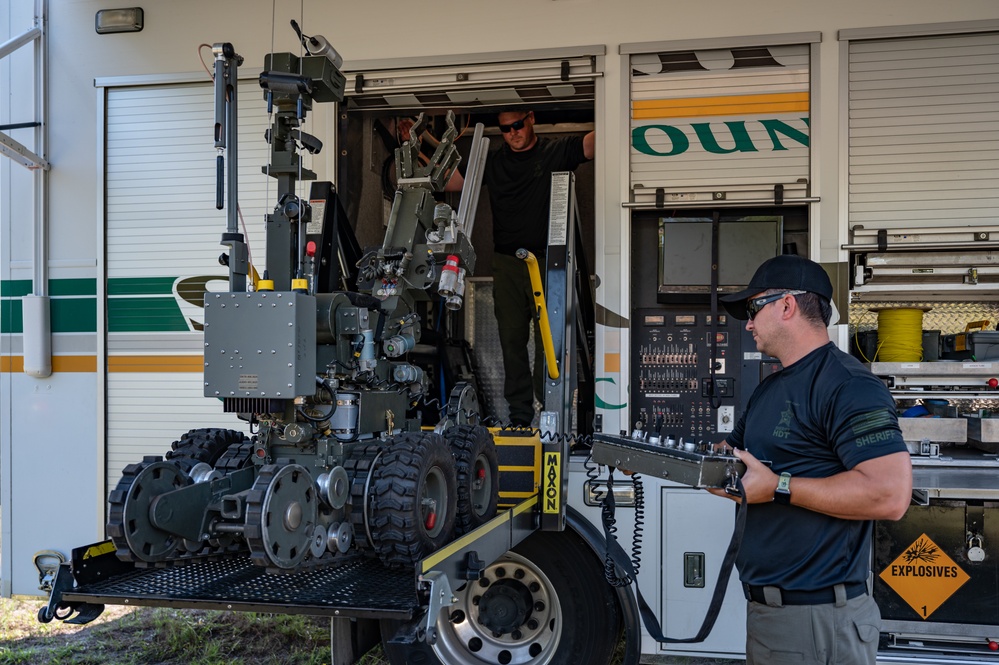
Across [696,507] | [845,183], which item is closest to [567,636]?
[696,507]

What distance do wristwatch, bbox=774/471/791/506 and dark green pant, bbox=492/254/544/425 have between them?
3.13 metres

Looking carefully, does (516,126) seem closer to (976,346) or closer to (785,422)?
(976,346)

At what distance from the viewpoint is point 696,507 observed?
13.5 ft

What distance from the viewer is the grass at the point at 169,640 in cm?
491

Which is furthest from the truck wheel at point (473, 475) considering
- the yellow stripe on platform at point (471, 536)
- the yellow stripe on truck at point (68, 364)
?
the yellow stripe on truck at point (68, 364)

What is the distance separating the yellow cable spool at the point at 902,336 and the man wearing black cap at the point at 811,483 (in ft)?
7.41

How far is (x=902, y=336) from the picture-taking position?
14.4 ft

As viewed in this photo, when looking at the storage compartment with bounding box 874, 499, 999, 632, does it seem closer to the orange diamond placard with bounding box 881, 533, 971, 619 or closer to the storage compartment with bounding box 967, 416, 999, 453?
the orange diamond placard with bounding box 881, 533, 971, 619

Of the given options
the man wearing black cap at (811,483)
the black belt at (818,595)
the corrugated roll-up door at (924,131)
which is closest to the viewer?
the man wearing black cap at (811,483)

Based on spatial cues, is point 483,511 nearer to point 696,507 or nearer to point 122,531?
point 696,507

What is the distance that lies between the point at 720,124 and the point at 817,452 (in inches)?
102

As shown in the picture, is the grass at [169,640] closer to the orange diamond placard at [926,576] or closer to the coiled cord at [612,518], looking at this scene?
→ the coiled cord at [612,518]

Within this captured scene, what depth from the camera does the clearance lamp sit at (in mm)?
4945

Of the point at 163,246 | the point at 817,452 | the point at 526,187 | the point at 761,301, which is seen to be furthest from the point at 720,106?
the point at 163,246
